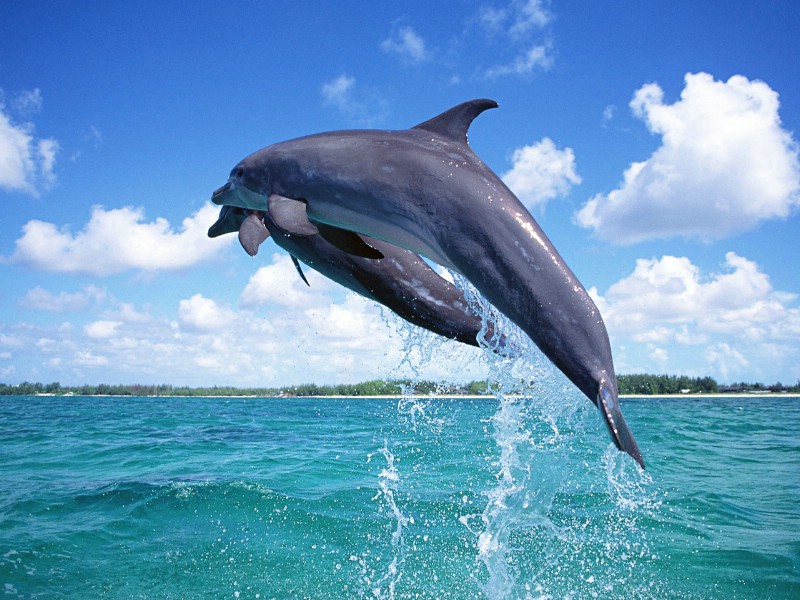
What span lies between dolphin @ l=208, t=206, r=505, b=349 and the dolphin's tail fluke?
1.85m

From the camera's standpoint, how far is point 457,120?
4.27 m

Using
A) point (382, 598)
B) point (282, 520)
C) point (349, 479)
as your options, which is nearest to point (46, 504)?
point (282, 520)

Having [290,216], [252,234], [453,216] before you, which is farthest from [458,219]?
[252,234]

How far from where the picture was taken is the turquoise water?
679cm

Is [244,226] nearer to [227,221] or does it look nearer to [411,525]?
[227,221]

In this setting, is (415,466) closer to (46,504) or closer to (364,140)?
(46,504)

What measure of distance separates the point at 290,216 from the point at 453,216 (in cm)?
126

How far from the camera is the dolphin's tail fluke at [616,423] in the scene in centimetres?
298

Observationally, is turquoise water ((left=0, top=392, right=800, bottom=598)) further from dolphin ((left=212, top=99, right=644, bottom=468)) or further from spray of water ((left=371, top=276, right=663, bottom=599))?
dolphin ((left=212, top=99, right=644, bottom=468))

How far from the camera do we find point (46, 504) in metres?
10.2

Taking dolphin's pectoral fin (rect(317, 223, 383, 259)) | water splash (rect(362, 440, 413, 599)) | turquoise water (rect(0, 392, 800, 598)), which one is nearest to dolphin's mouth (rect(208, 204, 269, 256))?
dolphin's pectoral fin (rect(317, 223, 383, 259))

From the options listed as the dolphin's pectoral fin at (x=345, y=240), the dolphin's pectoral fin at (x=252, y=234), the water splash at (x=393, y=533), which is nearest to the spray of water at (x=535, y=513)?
the water splash at (x=393, y=533)

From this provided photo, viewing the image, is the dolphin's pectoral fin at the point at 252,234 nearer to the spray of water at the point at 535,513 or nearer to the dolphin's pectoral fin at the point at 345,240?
the dolphin's pectoral fin at the point at 345,240

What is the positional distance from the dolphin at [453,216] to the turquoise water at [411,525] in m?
0.89
